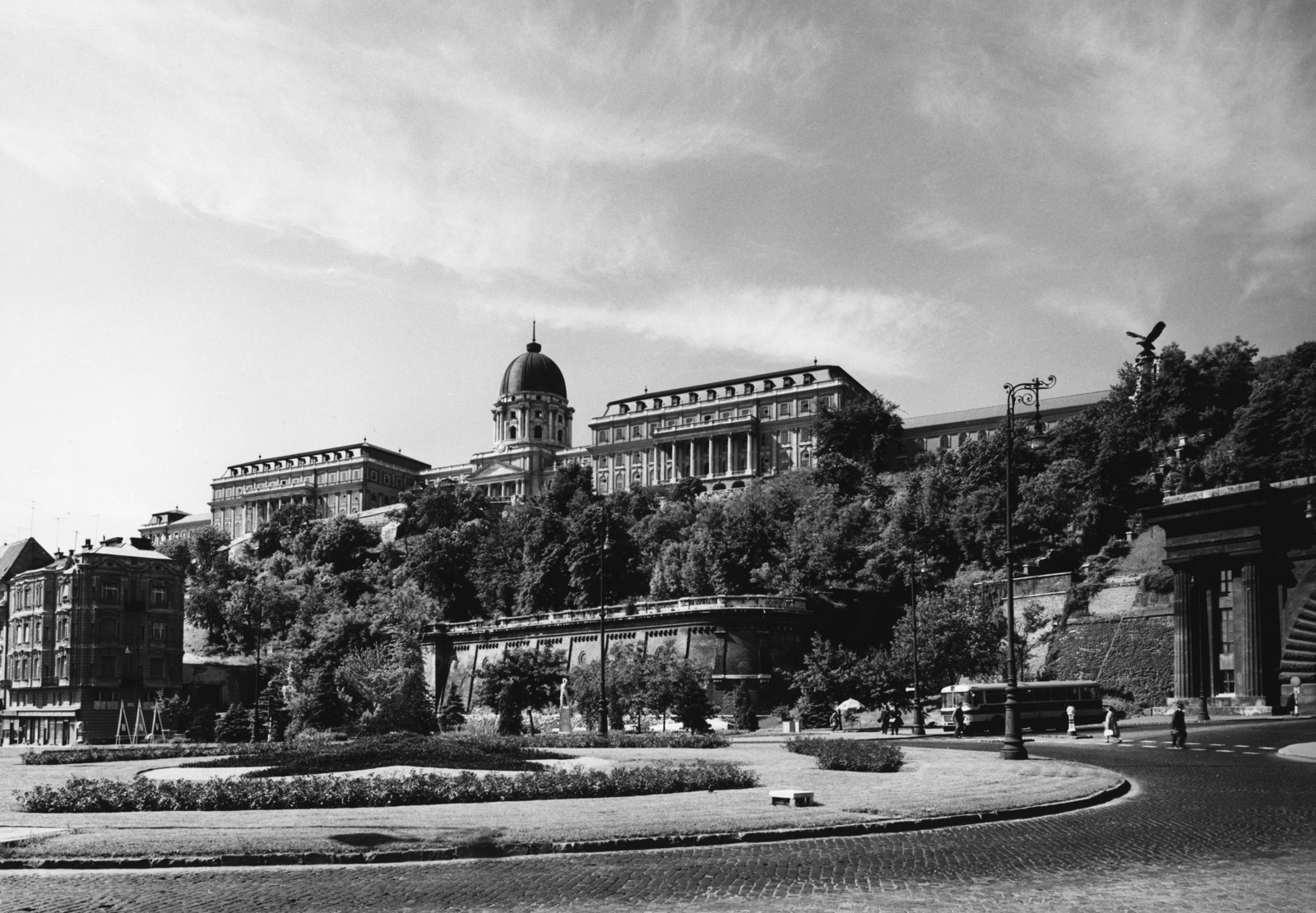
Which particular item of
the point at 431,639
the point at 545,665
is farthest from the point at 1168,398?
the point at 431,639

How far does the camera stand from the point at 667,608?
79.1 m

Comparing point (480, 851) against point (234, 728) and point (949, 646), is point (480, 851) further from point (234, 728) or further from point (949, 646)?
point (949, 646)

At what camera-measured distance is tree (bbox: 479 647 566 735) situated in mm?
68188

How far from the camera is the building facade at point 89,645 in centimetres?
7912

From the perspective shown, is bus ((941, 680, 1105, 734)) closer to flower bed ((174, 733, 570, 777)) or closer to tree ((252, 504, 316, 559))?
flower bed ((174, 733, 570, 777))

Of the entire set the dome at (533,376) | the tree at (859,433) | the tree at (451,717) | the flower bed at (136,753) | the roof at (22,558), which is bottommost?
the tree at (451,717)

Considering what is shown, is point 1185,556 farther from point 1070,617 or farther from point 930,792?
point 930,792

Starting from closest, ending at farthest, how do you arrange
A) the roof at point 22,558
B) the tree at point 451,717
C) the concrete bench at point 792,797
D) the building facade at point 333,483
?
the concrete bench at point 792,797 < the tree at point 451,717 < the roof at point 22,558 < the building facade at point 333,483

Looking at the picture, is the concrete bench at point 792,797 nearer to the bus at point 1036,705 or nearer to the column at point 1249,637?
the bus at point 1036,705

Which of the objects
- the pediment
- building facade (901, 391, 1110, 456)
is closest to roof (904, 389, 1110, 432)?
building facade (901, 391, 1110, 456)

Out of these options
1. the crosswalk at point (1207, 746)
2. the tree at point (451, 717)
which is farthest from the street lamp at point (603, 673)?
the crosswalk at point (1207, 746)

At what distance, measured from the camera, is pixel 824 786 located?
2469 centimetres

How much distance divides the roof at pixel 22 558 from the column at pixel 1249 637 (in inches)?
3517

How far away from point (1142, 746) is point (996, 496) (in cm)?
4939
